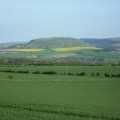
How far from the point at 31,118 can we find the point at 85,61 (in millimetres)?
67309

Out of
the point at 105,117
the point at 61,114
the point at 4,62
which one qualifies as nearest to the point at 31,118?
the point at 61,114

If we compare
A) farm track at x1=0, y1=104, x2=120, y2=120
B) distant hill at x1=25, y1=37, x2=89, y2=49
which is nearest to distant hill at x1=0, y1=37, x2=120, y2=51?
distant hill at x1=25, y1=37, x2=89, y2=49

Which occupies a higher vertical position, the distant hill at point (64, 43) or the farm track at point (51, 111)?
the distant hill at point (64, 43)

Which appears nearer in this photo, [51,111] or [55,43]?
[51,111]

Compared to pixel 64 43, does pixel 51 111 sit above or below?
below

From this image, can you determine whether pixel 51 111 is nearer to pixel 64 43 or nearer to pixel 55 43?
pixel 64 43

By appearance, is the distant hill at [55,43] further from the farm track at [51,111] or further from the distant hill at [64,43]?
the farm track at [51,111]

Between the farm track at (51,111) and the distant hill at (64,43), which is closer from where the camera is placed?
the farm track at (51,111)

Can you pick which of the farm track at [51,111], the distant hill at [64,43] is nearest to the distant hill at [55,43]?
the distant hill at [64,43]

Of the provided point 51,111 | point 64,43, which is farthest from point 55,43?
point 51,111

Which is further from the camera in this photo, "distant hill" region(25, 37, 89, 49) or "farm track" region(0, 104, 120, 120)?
"distant hill" region(25, 37, 89, 49)

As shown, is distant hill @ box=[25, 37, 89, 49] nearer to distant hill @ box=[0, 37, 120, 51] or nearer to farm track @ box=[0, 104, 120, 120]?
distant hill @ box=[0, 37, 120, 51]

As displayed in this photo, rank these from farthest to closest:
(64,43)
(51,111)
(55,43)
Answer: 1. (55,43)
2. (64,43)
3. (51,111)

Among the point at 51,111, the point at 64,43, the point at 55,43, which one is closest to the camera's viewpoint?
the point at 51,111
